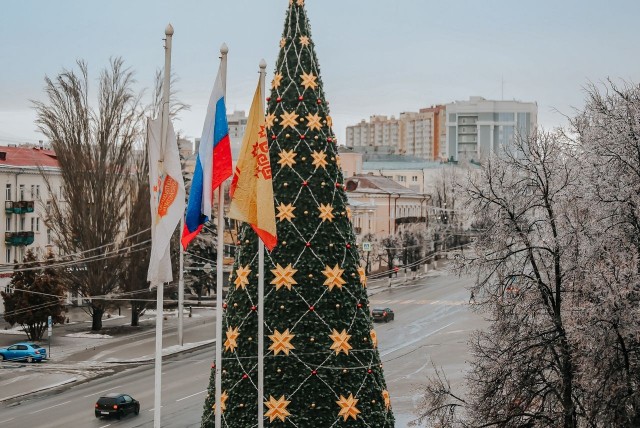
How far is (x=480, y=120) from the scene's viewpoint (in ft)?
A: 608

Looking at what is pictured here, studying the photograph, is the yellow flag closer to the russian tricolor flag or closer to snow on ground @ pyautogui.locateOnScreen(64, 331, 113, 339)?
the russian tricolor flag

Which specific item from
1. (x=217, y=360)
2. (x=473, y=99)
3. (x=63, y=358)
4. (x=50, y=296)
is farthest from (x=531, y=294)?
(x=473, y=99)

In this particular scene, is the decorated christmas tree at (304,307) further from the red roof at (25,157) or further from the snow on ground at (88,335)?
the red roof at (25,157)

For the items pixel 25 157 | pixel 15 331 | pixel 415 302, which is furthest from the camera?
pixel 25 157

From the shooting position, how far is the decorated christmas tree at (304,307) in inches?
474

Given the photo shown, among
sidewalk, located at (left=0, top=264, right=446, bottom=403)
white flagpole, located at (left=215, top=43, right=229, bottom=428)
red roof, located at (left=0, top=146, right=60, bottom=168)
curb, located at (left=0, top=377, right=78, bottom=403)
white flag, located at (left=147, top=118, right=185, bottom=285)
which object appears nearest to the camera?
white flagpole, located at (left=215, top=43, right=229, bottom=428)

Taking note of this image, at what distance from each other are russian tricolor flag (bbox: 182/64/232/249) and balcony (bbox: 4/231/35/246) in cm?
4586

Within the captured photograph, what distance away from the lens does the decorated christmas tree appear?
12039mm

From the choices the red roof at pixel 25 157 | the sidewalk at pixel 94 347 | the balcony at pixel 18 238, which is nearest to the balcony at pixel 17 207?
the balcony at pixel 18 238

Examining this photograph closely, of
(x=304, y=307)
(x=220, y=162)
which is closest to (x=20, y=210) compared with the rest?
(x=220, y=162)

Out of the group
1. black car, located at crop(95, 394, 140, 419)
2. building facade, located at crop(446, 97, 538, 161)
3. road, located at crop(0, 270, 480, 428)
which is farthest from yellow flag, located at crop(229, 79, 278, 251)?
building facade, located at crop(446, 97, 538, 161)

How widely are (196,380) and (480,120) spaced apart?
510 feet

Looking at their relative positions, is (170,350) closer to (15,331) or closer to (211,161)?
(15,331)

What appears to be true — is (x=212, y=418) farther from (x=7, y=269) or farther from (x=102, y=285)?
(x=7, y=269)
